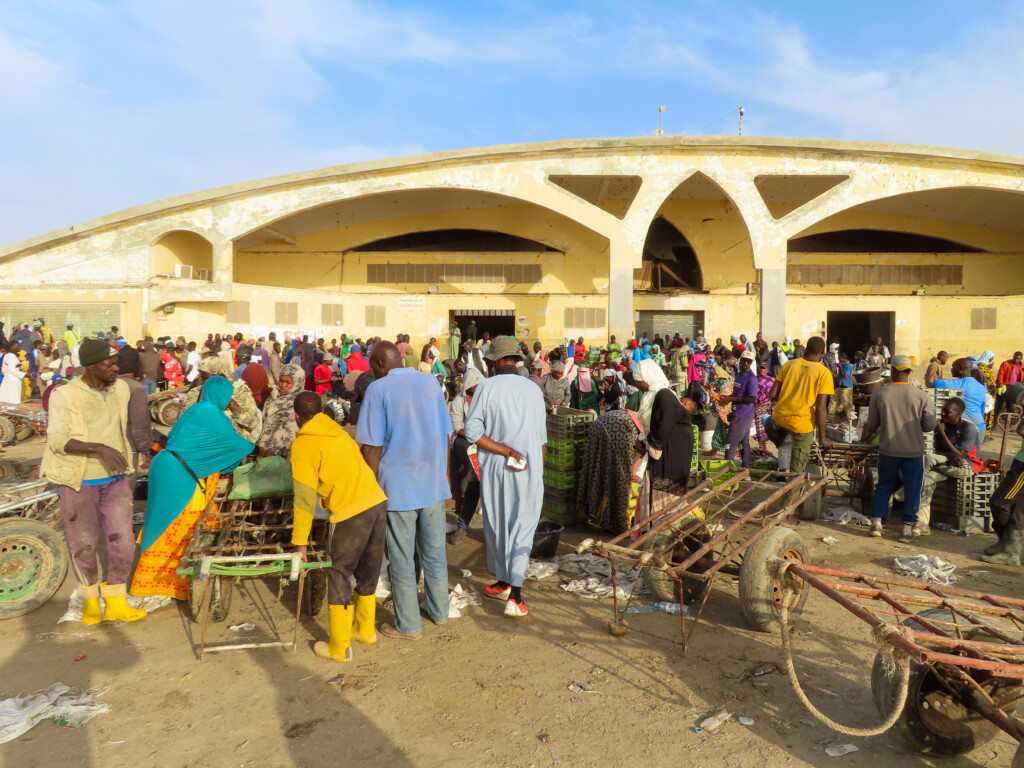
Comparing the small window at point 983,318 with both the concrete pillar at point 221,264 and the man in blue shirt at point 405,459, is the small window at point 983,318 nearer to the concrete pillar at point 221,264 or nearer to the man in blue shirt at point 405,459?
the man in blue shirt at point 405,459

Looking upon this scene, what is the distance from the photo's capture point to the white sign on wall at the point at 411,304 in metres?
22.1

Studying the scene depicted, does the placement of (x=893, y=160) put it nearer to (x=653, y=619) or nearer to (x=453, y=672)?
(x=653, y=619)

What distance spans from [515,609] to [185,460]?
2467 mm

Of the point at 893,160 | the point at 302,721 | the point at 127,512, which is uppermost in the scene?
the point at 893,160

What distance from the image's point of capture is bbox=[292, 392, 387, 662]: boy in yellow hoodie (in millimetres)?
3701

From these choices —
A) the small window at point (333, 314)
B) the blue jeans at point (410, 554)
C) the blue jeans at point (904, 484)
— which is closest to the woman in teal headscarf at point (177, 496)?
the blue jeans at point (410, 554)

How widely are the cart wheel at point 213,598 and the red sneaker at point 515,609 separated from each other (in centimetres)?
187

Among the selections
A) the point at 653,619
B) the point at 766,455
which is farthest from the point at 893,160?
the point at 653,619

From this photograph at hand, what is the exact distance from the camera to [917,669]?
2.96m

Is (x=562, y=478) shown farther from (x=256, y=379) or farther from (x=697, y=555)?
(x=256, y=379)

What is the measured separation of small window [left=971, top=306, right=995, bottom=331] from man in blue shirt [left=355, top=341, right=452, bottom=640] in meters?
23.5

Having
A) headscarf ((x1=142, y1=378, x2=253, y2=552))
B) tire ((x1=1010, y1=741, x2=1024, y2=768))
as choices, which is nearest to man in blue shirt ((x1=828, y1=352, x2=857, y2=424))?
tire ((x1=1010, y1=741, x2=1024, y2=768))

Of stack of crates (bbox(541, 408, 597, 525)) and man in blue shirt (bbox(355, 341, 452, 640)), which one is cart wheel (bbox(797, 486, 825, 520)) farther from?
man in blue shirt (bbox(355, 341, 452, 640))

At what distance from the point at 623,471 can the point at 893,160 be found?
1789cm
